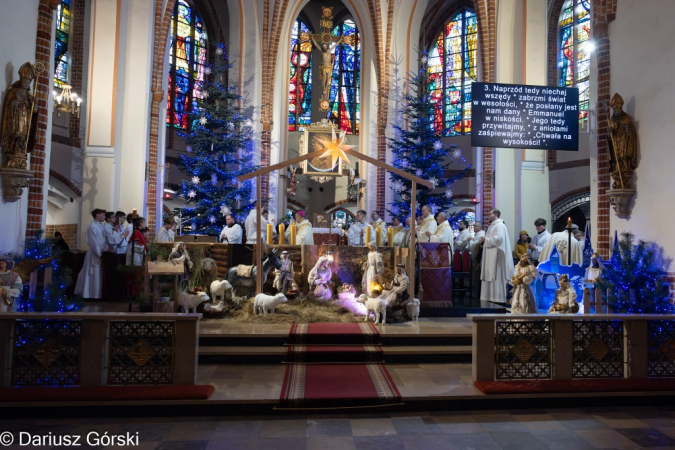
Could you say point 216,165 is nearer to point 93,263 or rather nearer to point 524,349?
point 93,263

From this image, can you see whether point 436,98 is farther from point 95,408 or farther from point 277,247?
point 95,408

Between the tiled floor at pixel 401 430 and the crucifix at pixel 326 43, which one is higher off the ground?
the crucifix at pixel 326 43

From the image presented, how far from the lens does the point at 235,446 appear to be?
419 centimetres

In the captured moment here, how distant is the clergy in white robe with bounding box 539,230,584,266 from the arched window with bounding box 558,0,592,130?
8.46 metres

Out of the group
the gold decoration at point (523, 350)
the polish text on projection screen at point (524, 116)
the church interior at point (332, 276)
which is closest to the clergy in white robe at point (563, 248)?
the church interior at point (332, 276)

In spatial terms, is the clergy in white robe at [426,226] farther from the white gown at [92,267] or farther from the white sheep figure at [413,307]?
the white gown at [92,267]

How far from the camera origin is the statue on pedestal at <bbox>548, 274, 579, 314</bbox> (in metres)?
6.89

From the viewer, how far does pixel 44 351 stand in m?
5.05

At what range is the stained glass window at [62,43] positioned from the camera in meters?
15.0

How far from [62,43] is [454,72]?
45.6ft

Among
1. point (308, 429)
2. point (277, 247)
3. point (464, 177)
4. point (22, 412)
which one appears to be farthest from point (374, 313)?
point (464, 177)

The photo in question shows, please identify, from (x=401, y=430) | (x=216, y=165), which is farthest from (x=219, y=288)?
(x=216, y=165)

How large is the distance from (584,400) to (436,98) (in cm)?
1835

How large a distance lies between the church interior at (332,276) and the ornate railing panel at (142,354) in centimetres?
2
